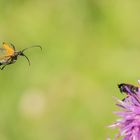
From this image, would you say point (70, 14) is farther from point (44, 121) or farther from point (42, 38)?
point (44, 121)

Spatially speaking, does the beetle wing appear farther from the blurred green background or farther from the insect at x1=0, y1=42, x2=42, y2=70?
the blurred green background

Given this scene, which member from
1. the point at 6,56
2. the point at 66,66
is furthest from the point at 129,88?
the point at 66,66

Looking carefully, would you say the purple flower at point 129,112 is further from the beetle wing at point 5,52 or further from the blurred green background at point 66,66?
the blurred green background at point 66,66

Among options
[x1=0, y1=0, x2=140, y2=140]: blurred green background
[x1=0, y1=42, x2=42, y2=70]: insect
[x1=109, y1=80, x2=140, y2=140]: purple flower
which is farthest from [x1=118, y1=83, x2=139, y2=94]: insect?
[x1=0, y1=0, x2=140, y2=140]: blurred green background

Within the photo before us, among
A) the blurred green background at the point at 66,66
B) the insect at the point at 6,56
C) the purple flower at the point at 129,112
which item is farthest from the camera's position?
the blurred green background at the point at 66,66

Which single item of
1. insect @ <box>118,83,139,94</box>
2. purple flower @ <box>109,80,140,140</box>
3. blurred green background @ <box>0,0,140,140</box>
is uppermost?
blurred green background @ <box>0,0,140,140</box>

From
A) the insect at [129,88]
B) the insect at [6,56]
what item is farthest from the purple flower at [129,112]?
the insect at [6,56]

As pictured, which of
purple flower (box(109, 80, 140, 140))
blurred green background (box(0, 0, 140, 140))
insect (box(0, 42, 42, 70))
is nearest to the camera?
insect (box(0, 42, 42, 70))

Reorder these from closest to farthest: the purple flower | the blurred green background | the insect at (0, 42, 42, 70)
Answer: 1. the insect at (0, 42, 42, 70)
2. the purple flower
3. the blurred green background

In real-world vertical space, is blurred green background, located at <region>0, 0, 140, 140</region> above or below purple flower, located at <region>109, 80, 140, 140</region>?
above
